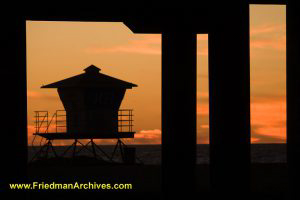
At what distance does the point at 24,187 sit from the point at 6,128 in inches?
40.0

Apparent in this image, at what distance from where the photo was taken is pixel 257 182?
75.2 ft

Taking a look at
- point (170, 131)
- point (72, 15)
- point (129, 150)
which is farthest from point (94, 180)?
point (129, 150)

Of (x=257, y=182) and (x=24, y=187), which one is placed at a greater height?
(x=24, y=187)

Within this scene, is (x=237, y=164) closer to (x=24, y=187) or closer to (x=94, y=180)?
(x=24, y=187)

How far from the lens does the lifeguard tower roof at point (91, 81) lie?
1579 inches

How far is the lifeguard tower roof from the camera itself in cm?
4011

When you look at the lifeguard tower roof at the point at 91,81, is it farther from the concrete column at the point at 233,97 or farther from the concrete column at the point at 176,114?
the concrete column at the point at 233,97

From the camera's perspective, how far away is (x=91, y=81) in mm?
40344
